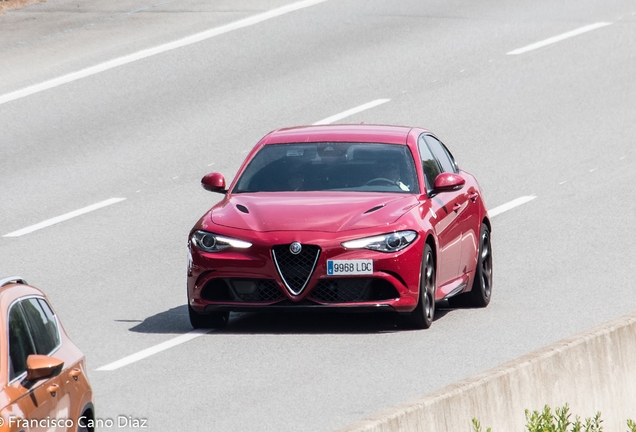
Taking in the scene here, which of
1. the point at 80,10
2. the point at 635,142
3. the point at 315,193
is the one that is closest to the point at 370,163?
the point at 315,193

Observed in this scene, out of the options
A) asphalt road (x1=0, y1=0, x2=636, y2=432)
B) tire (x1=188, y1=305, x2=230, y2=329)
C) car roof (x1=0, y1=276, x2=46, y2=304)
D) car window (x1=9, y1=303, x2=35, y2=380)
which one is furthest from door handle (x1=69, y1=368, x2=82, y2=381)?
tire (x1=188, y1=305, x2=230, y2=329)

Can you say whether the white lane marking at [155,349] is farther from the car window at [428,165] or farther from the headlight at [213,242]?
the car window at [428,165]

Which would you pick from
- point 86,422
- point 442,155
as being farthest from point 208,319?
point 86,422

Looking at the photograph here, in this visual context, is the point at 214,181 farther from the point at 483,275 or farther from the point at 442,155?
the point at 483,275

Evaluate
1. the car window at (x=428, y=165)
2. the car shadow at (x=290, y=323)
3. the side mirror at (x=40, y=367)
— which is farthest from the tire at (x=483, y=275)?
the side mirror at (x=40, y=367)

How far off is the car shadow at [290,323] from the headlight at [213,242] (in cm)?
70

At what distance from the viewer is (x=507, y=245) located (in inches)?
690

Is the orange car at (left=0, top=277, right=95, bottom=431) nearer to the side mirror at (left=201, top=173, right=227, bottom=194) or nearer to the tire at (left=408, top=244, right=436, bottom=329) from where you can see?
the tire at (left=408, top=244, right=436, bottom=329)

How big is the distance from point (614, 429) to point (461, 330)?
2.68m

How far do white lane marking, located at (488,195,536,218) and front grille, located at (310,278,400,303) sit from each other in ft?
22.5

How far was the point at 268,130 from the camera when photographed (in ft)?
73.1

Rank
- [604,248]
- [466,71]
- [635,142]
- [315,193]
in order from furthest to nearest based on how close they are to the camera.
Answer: [466,71] → [635,142] → [604,248] → [315,193]

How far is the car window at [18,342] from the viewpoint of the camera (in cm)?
689

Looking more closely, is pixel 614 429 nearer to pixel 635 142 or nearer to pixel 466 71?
pixel 635 142
